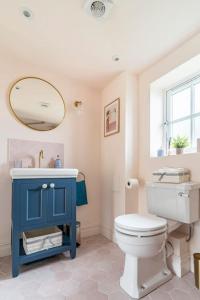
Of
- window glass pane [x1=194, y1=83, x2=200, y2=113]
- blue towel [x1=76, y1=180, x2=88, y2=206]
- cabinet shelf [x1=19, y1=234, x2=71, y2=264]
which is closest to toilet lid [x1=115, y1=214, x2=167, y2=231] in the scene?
cabinet shelf [x1=19, y1=234, x2=71, y2=264]

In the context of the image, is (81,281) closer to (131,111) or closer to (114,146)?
(114,146)

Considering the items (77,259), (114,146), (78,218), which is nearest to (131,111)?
(114,146)

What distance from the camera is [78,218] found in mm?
2393

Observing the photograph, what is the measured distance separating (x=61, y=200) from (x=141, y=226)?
81cm

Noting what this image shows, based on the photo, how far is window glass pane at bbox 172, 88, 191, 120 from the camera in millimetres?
1968

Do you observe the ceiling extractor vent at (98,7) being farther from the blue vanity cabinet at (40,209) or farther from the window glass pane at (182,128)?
the blue vanity cabinet at (40,209)

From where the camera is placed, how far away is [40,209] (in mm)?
1682

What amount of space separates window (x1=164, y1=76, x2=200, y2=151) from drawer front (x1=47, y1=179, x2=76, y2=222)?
3.90 ft

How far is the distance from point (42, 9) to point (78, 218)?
217 cm

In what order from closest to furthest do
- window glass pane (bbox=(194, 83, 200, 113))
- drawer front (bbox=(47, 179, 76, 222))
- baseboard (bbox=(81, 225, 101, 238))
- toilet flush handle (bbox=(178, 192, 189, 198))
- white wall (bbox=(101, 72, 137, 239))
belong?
toilet flush handle (bbox=(178, 192, 189, 198)), drawer front (bbox=(47, 179, 76, 222)), window glass pane (bbox=(194, 83, 200, 113)), white wall (bbox=(101, 72, 137, 239)), baseboard (bbox=(81, 225, 101, 238))

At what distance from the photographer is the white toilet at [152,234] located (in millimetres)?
1319

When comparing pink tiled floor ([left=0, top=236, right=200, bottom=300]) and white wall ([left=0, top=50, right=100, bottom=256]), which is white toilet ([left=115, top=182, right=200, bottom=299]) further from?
white wall ([left=0, top=50, right=100, bottom=256])

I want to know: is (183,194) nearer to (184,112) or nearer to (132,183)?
(132,183)

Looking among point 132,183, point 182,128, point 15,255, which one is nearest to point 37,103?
point 132,183
